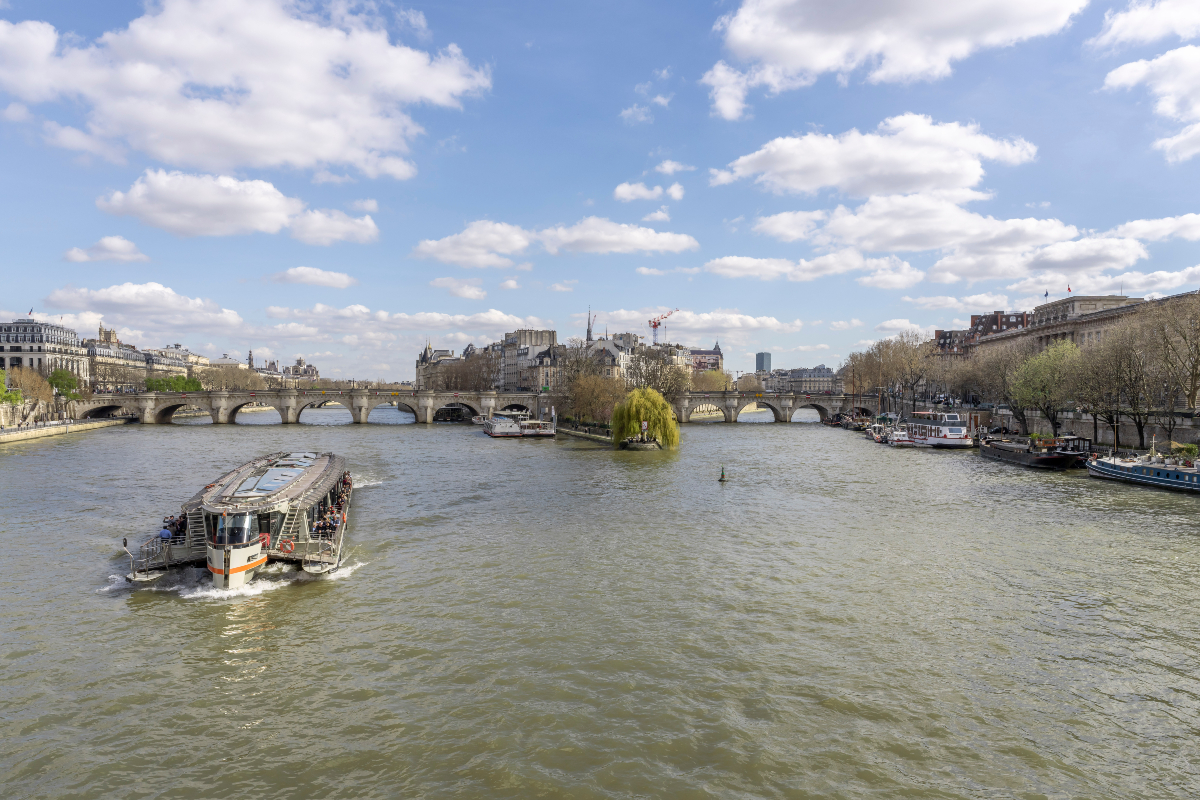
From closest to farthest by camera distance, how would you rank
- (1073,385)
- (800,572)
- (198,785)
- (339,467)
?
(198,785)
(800,572)
(339,467)
(1073,385)

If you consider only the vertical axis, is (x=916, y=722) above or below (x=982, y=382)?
below

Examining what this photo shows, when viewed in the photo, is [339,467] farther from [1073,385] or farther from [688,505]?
[1073,385]

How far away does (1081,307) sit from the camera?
94.6 metres

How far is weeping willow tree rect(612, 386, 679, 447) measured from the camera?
5800 centimetres

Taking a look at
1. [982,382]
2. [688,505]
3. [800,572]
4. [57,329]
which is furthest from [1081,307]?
[57,329]

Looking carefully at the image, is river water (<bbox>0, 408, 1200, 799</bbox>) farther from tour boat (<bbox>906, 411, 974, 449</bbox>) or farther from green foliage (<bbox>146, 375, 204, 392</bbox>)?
green foliage (<bbox>146, 375, 204, 392</bbox>)

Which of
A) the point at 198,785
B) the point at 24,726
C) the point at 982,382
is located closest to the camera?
the point at 198,785

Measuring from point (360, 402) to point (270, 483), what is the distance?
79.4m

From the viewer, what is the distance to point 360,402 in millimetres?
99188

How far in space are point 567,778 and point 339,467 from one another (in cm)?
2484

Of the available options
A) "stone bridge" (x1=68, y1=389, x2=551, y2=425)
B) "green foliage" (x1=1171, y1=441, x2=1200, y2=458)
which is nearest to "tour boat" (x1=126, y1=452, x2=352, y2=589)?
"green foliage" (x1=1171, y1=441, x2=1200, y2=458)

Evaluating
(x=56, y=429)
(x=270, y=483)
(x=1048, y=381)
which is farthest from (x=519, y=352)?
(x=270, y=483)

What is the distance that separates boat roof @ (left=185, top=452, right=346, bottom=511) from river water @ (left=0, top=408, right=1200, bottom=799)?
232 centimetres

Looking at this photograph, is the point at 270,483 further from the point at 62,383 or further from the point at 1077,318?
the point at 62,383
